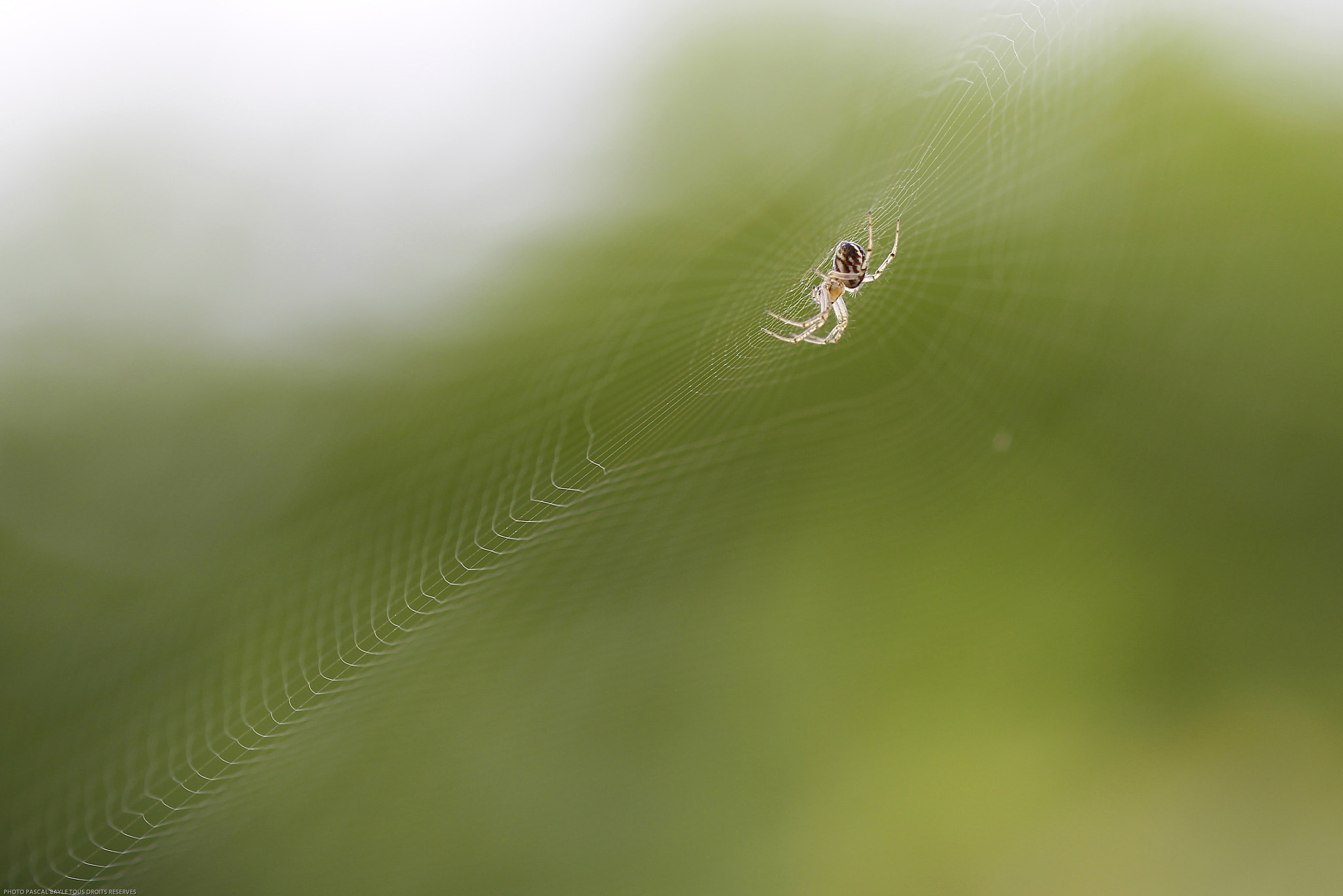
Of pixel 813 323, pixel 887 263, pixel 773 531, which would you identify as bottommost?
pixel 773 531

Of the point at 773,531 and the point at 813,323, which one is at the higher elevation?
the point at 813,323

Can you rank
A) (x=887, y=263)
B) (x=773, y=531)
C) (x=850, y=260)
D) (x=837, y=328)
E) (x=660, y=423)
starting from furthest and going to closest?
(x=773, y=531), (x=837, y=328), (x=887, y=263), (x=850, y=260), (x=660, y=423)

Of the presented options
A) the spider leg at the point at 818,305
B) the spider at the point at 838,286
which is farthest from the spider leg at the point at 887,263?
the spider leg at the point at 818,305

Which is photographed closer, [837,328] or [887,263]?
[887,263]

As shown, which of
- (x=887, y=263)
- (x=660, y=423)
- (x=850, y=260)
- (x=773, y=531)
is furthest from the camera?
(x=773, y=531)

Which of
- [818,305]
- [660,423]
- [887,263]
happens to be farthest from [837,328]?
[660,423]

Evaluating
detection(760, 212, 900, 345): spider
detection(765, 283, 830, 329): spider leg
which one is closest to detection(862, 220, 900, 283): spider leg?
detection(760, 212, 900, 345): spider

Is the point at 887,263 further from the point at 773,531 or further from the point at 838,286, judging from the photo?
the point at 773,531
